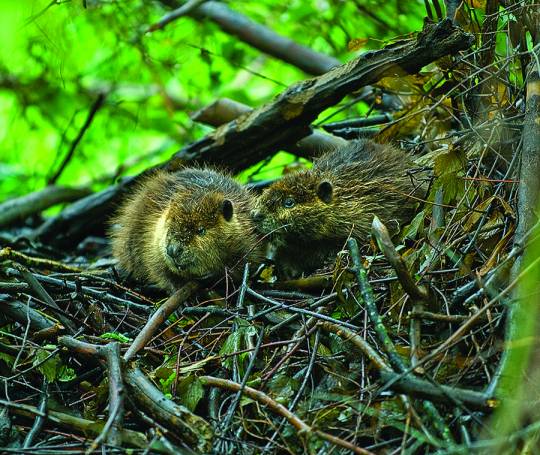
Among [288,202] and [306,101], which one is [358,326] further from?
[306,101]

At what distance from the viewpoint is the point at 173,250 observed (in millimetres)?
5449

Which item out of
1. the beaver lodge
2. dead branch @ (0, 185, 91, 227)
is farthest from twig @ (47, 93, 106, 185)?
the beaver lodge

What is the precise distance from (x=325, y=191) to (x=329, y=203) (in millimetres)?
94

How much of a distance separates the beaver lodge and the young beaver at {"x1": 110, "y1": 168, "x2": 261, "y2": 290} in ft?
0.53

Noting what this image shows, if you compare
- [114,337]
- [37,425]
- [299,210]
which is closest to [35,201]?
[299,210]

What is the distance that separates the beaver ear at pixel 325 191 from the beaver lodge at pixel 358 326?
1.51ft

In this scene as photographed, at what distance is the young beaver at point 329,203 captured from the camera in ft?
18.2

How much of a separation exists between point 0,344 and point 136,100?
559cm

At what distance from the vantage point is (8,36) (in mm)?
2549

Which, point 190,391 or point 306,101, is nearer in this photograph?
point 190,391

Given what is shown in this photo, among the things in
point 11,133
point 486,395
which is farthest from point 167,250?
point 11,133

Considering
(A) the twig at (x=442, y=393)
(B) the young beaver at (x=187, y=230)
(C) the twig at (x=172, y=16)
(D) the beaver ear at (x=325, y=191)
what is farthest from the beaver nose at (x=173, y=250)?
(A) the twig at (x=442, y=393)

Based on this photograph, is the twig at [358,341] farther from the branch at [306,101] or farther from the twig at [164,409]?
the branch at [306,101]

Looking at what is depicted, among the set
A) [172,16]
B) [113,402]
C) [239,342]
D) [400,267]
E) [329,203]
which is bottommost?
[329,203]
